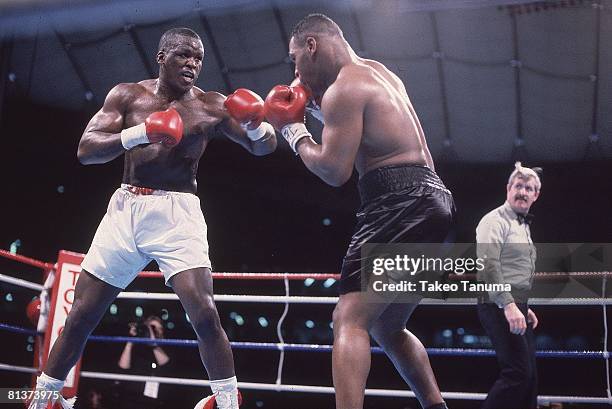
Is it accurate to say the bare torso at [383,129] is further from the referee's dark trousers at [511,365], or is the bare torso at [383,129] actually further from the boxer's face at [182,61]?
the referee's dark trousers at [511,365]

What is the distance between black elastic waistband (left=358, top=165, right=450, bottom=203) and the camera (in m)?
1.89

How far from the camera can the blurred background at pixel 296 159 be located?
6.00 m

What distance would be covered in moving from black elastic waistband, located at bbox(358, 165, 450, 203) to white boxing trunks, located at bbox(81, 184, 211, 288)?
24.5 inches

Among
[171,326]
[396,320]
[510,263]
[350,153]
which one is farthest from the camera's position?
[171,326]

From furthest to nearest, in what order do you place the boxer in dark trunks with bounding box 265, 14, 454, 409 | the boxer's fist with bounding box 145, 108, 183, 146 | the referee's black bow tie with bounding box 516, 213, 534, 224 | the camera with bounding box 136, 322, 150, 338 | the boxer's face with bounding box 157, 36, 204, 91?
the camera with bounding box 136, 322, 150, 338 < the referee's black bow tie with bounding box 516, 213, 534, 224 < the boxer's face with bounding box 157, 36, 204, 91 < the boxer's fist with bounding box 145, 108, 183, 146 < the boxer in dark trunks with bounding box 265, 14, 454, 409

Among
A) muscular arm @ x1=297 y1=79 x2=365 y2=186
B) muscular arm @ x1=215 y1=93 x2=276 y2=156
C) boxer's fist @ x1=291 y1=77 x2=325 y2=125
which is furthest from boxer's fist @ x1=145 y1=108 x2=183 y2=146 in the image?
muscular arm @ x1=297 y1=79 x2=365 y2=186

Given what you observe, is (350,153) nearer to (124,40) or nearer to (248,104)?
(248,104)

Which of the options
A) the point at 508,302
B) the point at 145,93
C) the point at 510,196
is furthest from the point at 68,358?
the point at 510,196

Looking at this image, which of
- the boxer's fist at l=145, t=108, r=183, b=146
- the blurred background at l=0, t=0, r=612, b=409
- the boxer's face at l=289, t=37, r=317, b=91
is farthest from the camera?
the blurred background at l=0, t=0, r=612, b=409

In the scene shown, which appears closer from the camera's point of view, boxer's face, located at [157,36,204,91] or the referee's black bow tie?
boxer's face, located at [157,36,204,91]

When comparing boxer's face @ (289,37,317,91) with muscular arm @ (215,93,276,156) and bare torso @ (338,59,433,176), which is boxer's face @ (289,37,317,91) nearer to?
bare torso @ (338,59,433,176)

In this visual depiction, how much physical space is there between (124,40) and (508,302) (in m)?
4.89

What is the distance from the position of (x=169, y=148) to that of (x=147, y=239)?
1.06ft

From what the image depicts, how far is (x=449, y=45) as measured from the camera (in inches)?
243
